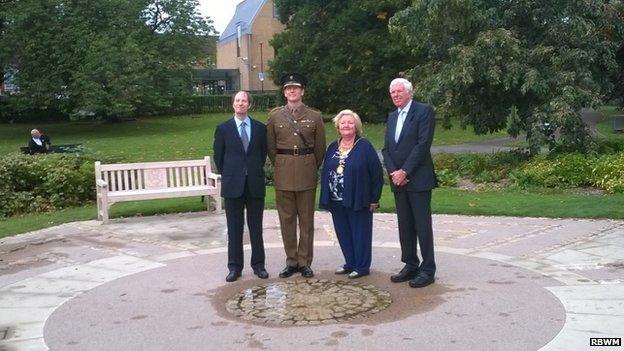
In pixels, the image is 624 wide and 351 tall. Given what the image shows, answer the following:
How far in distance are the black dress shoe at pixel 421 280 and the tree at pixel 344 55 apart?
1158 inches

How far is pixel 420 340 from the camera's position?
4594 mm

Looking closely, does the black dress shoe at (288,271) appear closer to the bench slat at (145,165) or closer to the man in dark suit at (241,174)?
the man in dark suit at (241,174)

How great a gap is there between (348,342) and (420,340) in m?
0.50

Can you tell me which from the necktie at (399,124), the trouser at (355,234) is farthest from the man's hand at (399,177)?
the trouser at (355,234)

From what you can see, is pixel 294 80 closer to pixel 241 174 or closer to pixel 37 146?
pixel 241 174

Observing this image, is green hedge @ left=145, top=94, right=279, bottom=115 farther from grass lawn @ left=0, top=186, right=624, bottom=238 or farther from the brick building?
grass lawn @ left=0, top=186, right=624, bottom=238

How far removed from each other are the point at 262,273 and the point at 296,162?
45.6 inches

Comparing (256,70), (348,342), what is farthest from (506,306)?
(256,70)

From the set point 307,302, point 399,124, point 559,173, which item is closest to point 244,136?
point 399,124

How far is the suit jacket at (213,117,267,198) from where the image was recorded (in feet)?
21.1

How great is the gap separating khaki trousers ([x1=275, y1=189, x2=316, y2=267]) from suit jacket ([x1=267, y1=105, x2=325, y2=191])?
14 cm

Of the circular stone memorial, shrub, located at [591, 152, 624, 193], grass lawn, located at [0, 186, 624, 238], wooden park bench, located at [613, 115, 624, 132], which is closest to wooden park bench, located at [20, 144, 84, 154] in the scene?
grass lawn, located at [0, 186, 624, 238]

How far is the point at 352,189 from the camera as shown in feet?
20.8

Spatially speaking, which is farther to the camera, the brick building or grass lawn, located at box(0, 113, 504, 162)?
the brick building
